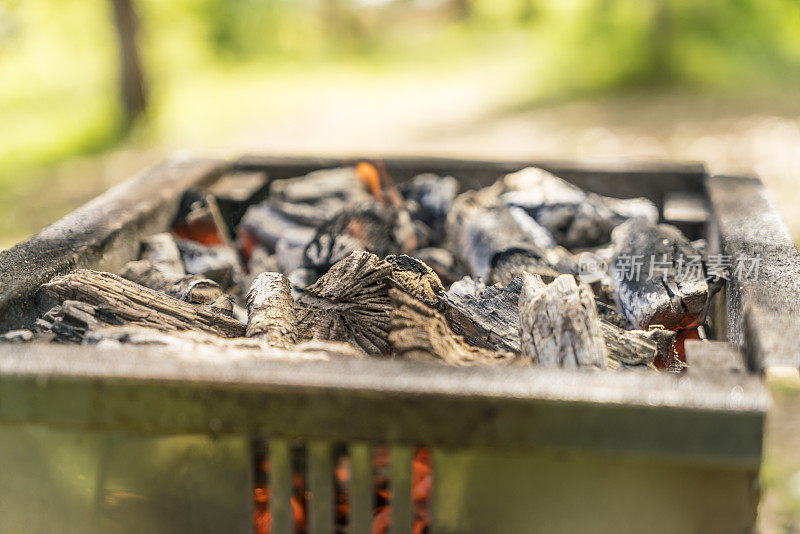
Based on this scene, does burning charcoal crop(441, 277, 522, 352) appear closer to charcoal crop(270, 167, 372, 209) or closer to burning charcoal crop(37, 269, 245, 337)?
burning charcoal crop(37, 269, 245, 337)

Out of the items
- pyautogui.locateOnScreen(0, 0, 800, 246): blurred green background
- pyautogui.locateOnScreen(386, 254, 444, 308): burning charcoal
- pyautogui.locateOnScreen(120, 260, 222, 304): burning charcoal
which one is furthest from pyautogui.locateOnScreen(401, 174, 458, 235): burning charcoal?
pyautogui.locateOnScreen(0, 0, 800, 246): blurred green background

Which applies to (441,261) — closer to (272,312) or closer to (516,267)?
(516,267)

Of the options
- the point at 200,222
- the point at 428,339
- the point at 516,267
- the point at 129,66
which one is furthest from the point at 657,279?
the point at 129,66

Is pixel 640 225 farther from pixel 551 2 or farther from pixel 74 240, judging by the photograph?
pixel 551 2

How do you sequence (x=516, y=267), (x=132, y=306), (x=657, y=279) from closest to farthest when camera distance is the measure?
(x=132, y=306) → (x=657, y=279) → (x=516, y=267)

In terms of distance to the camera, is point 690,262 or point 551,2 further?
point 551,2

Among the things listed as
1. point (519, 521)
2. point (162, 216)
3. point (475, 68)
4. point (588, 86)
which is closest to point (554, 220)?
point (162, 216)

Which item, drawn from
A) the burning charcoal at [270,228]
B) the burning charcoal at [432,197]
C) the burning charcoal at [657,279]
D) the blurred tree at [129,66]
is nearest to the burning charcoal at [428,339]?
the burning charcoal at [657,279]
